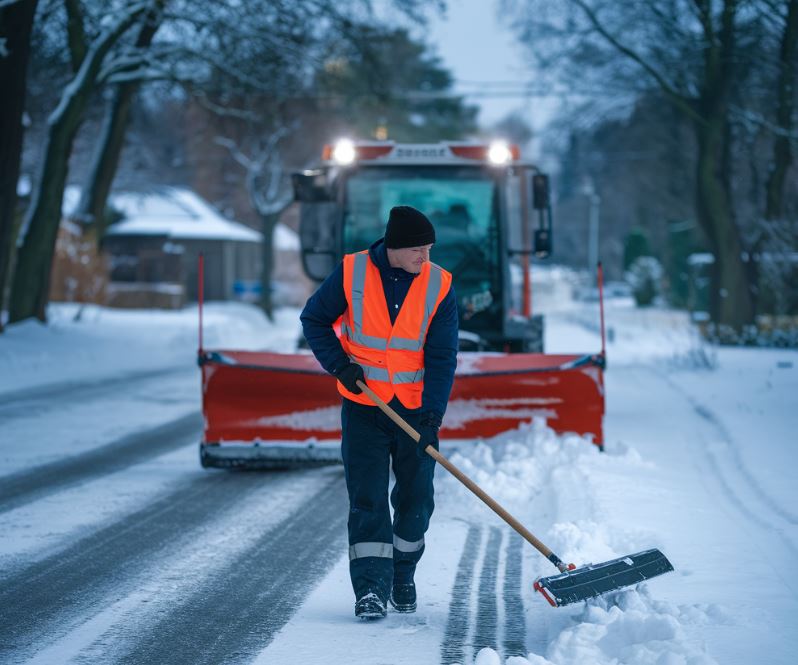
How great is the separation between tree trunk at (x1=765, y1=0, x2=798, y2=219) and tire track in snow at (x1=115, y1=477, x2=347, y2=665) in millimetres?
14862

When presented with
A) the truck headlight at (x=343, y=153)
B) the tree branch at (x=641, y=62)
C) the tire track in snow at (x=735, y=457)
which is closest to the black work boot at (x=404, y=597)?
the tire track in snow at (x=735, y=457)

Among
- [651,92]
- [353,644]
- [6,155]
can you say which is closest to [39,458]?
[353,644]

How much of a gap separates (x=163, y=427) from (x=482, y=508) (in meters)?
4.91

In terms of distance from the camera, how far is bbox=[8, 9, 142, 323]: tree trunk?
19.9 m

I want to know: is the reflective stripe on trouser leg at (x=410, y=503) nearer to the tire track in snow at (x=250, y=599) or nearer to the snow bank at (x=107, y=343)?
the tire track in snow at (x=250, y=599)

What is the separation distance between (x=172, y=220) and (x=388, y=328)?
1701 inches

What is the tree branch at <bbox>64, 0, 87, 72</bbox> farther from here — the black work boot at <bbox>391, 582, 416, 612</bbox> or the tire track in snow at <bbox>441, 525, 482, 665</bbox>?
the black work boot at <bbox>391, 582, 416, 612</bbox>

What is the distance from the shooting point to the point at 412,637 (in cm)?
458

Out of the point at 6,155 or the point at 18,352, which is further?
the point at 18,352

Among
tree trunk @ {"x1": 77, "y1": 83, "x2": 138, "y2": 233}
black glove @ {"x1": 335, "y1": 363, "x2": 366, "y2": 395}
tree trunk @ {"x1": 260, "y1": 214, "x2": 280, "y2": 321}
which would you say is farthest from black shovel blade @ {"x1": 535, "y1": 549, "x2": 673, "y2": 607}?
tree trunk @ {"x1": 260, "y1": 214, "x2": 280, "y2": 321}

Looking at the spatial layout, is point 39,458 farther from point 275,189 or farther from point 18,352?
point 275,189

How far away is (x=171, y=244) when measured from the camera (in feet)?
151

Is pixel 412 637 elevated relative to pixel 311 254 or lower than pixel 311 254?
lower

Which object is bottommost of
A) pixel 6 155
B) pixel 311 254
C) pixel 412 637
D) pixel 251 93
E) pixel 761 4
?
pixel 412 637
